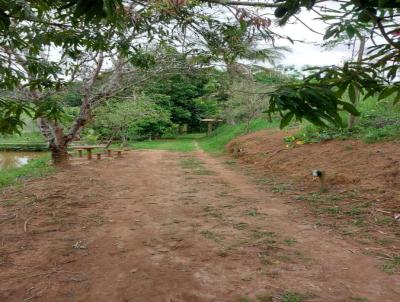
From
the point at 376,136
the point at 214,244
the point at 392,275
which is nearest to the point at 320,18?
the point at 392,275

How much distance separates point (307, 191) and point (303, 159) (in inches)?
93.3

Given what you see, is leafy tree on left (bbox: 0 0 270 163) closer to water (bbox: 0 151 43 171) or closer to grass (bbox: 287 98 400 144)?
grass (bbox: 287 98 400 144)

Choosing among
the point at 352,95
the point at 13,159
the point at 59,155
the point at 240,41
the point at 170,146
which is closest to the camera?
the point at 352,95

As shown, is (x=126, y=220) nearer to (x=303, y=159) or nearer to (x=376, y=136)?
(x=303, y=159)

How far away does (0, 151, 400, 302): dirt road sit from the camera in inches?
128

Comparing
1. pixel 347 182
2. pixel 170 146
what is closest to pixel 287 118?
pixel 347 182

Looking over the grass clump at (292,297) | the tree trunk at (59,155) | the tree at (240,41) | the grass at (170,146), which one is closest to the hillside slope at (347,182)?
the grass clump at (292,297)

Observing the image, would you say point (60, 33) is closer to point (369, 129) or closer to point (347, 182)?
point (347, 182)

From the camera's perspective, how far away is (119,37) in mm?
5098

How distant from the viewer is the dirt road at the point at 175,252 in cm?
324

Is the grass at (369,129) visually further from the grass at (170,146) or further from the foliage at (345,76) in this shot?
the grass at (170,146)

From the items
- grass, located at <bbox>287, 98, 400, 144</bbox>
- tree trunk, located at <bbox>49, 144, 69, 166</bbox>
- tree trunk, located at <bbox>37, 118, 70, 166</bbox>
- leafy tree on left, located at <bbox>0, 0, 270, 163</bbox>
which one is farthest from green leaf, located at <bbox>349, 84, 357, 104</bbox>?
tree trunk, located at <bbox>49, 144, 69, 166</bbox>

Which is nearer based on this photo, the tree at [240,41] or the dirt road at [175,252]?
the tree at [240,41]

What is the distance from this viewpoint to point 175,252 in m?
4.15
